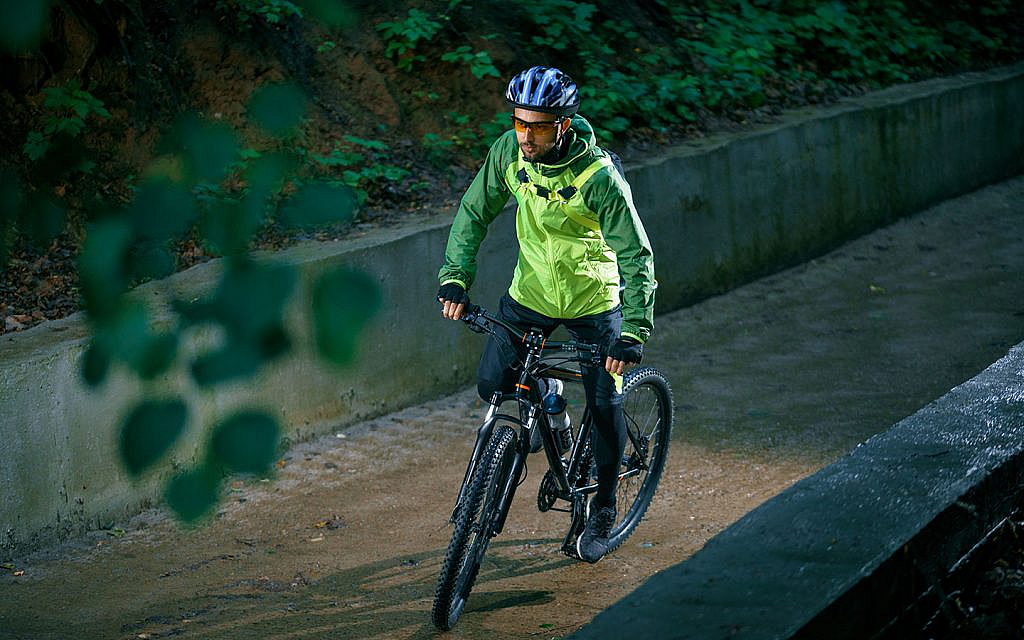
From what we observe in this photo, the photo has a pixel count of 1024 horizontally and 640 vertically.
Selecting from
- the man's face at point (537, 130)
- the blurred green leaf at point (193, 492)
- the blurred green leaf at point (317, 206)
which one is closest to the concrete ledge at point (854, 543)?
the blurred green leaf at point (193, 492)

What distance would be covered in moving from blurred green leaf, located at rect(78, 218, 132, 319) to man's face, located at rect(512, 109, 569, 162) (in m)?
2.54

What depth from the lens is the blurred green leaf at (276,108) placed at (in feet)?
6.32

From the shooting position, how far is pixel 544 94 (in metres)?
4.27

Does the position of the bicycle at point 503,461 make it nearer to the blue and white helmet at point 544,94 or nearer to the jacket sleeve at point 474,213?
the jacket sleeve at point 474,213

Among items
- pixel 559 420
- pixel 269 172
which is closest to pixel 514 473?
pixel 559 420

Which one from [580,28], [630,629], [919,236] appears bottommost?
[919,236]

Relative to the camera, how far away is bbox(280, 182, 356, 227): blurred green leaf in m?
1.91

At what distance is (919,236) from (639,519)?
6.11 meters

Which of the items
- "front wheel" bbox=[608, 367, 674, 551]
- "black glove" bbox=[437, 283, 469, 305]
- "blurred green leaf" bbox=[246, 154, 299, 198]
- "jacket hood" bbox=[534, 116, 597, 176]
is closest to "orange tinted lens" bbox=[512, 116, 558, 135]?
"jacket hood" bbox=[534, 116, 597, 176]

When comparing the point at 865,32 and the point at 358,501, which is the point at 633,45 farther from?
the point at 358,501

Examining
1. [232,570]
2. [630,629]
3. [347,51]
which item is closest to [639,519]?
[232,570]

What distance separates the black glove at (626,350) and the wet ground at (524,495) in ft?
3.37

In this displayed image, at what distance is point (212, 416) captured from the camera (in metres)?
1.92

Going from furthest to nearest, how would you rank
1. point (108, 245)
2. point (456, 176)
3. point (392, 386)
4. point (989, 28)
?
point (989, 28) → point (456, 176) → point (392, 386) → point (108, 245)
